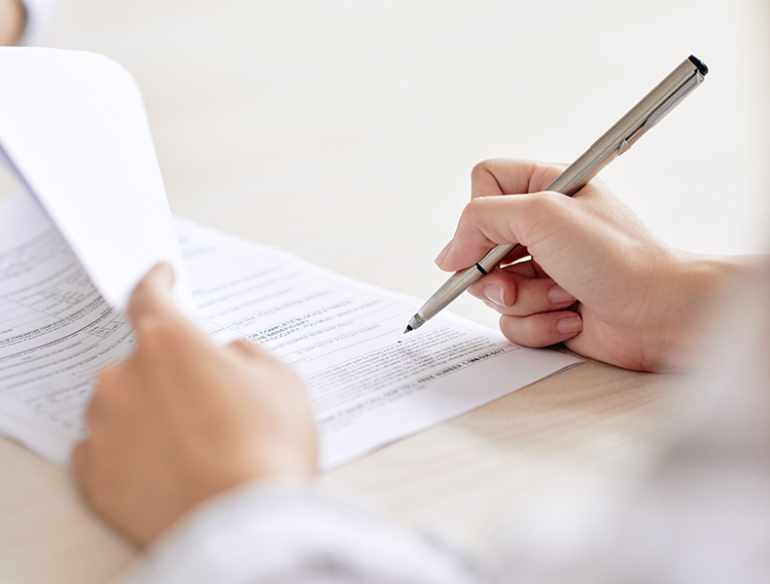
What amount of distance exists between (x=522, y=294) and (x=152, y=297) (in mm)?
256

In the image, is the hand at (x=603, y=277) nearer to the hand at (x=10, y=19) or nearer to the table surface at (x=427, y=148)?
the table surface at (x=427, y=148)

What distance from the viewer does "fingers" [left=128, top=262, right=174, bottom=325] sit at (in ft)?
1.09

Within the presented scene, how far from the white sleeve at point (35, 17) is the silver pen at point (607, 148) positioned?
540 mm

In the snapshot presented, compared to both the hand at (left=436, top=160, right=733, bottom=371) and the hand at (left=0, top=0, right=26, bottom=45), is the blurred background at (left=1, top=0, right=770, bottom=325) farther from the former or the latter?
the hand at (left=0, top=0, right=26, bottom=45)

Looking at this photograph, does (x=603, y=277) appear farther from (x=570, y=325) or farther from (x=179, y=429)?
(x=179, y=429)

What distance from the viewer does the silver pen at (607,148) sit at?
17.2 inches

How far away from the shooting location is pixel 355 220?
0.72 metres

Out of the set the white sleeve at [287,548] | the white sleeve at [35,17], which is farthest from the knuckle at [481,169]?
the white sleeve at [35,17]

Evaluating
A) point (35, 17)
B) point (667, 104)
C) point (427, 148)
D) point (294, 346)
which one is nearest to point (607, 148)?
point (667, 104)

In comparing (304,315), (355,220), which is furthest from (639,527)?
(355,220)

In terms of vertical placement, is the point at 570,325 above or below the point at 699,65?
below

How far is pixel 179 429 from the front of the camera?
28 centimetres

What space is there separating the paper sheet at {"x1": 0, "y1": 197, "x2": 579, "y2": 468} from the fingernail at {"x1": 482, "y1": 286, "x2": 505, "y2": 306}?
2 cm

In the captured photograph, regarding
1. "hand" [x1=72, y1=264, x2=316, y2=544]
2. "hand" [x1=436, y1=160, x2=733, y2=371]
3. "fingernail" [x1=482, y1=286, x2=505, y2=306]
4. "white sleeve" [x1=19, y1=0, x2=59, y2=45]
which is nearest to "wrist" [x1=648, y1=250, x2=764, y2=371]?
"hand" [x1=436, y1=160, x2=733, y2=371]
